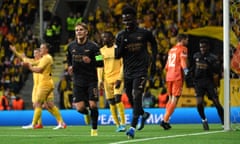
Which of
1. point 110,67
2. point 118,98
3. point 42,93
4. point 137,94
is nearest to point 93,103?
point 137,94

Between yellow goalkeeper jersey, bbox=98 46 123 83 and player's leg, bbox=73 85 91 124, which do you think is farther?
yellow goalkeeper jersey, bbox=98 46 123 83

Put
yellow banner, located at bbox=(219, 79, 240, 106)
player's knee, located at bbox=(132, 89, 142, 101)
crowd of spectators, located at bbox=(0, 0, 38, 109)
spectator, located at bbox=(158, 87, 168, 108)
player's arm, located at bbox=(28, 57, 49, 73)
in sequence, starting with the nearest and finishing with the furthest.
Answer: player's knee, located at bbox=(132, 89, 142, 101)
yellow banner, located at bbox=(219, 79, 240, 106)
player's arm, located at bbox=(28, 57, 49, 73)
spectator, located at bbox=(158, 87, 168, 108)
crowd of spectators, located at bbox=(0, 0, 38, 109)

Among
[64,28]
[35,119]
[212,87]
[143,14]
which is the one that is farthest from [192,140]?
[64,28]

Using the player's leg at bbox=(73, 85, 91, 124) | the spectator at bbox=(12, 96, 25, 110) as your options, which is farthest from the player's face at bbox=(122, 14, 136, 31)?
the spectator at bbox=(12, 96, 25, 110)

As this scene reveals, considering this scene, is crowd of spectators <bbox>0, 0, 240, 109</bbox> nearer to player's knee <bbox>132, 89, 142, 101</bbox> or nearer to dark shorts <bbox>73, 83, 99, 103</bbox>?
dark shorts <bbox>73, 83, 99, 103</bbox>

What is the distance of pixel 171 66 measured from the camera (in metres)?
20.0

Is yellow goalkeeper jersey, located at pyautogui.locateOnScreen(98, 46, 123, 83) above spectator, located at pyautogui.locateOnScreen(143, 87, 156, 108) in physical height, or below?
above

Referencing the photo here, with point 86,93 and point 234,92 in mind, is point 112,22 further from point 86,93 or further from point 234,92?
point 86,93

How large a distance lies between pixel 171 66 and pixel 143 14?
1720 cm

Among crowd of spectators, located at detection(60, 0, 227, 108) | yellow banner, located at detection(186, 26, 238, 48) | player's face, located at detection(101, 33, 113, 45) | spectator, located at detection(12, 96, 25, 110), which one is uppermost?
crowd of spectators, located at detection(60, 0, 227, 108)

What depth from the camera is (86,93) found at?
1691cm

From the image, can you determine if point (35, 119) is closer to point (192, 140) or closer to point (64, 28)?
point (192, 140)

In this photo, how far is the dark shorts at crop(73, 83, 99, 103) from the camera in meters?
16.6

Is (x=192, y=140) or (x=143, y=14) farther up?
(x=143, y=14)
